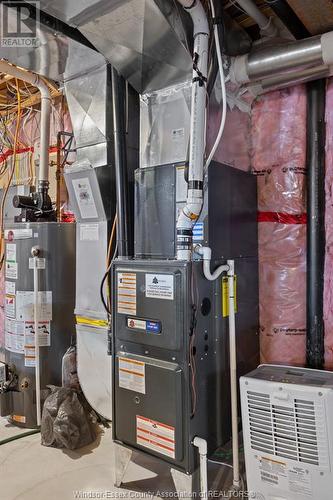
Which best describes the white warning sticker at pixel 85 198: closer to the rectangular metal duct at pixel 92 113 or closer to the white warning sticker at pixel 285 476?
the rectangular metal duct at pixel 92 113

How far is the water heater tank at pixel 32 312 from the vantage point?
9.16 feet

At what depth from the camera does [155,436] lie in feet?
6.30

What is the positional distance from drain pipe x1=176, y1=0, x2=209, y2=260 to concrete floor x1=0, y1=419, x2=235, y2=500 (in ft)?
4.41

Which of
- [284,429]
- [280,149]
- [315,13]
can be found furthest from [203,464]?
[315,13]

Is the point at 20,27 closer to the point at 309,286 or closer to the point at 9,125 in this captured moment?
the point at 309,286

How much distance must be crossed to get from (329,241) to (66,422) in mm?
2080

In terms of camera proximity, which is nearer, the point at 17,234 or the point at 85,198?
the point at 85,198

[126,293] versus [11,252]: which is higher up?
[11,252]

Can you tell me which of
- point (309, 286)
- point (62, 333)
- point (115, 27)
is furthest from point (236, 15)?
point (62, 333)

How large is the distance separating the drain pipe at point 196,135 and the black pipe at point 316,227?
831mm

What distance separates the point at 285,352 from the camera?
2.39m

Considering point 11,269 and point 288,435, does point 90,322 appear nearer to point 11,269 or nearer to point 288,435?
point 11,269

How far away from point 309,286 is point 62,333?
74.1 inches

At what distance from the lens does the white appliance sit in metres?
1.61
